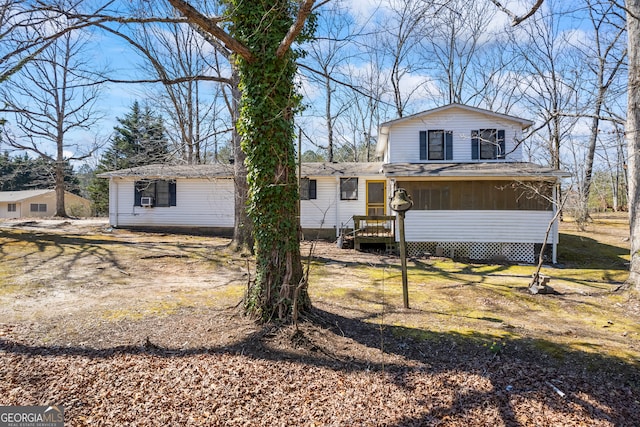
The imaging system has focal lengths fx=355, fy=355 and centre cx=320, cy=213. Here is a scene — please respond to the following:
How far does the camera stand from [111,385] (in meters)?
3.28

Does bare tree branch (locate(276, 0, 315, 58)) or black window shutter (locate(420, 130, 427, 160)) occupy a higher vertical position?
black window shutter (locate(420, 130, 427, 160))

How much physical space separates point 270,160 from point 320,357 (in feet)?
7.88

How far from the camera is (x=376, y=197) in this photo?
15625 mm

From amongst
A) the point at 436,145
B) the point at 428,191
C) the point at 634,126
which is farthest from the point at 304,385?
the point at 436,145

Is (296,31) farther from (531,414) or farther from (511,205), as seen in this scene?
(511,205)

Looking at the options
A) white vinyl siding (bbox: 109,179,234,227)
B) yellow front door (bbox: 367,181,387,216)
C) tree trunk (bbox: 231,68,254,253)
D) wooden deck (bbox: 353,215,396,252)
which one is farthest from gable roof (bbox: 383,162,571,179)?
white vinyl siding (bbox: 109,179,234,227)

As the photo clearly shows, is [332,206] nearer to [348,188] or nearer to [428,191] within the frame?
[348,188]

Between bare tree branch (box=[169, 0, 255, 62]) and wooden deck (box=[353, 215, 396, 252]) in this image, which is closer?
bare tree branch (box=[169, 0, 255, 62])

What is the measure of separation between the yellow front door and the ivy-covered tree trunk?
36.8 feet

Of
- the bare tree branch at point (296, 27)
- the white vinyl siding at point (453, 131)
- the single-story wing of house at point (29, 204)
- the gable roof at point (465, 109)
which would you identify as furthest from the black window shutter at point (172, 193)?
the single-story wing of house at point (29, 204)

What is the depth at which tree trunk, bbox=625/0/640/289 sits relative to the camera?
6.82m

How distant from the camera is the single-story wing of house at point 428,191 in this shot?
12039 mm

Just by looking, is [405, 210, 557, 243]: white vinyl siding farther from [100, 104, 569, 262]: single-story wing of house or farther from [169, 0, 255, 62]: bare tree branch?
[169, 0, 255, 62]: bare tree branch

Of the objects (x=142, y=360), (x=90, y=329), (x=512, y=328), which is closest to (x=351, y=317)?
(x=512, y=328)
